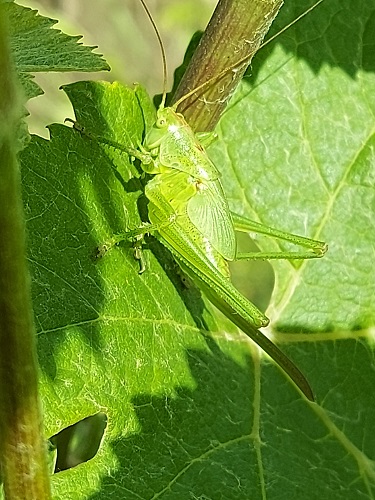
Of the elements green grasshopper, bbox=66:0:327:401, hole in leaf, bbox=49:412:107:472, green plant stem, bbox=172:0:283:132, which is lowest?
hole in leaf, bbox=49:412:107:472

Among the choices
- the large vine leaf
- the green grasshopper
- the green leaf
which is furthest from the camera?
the green grasshopper

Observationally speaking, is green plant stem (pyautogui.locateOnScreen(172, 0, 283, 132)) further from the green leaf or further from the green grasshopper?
the green leaf

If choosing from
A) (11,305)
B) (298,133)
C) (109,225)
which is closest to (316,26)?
(298,133)

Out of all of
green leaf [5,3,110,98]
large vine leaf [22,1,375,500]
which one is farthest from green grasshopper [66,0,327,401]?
green leaf [5,3,110,98]

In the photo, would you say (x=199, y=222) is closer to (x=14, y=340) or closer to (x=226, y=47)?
(x=226, y=47)

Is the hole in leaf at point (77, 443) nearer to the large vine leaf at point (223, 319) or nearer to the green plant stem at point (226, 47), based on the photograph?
the large vine leaf at point (223, 319)

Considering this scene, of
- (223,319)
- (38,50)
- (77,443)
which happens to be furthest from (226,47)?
(77,443)

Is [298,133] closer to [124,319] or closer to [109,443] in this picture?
[124,319]
